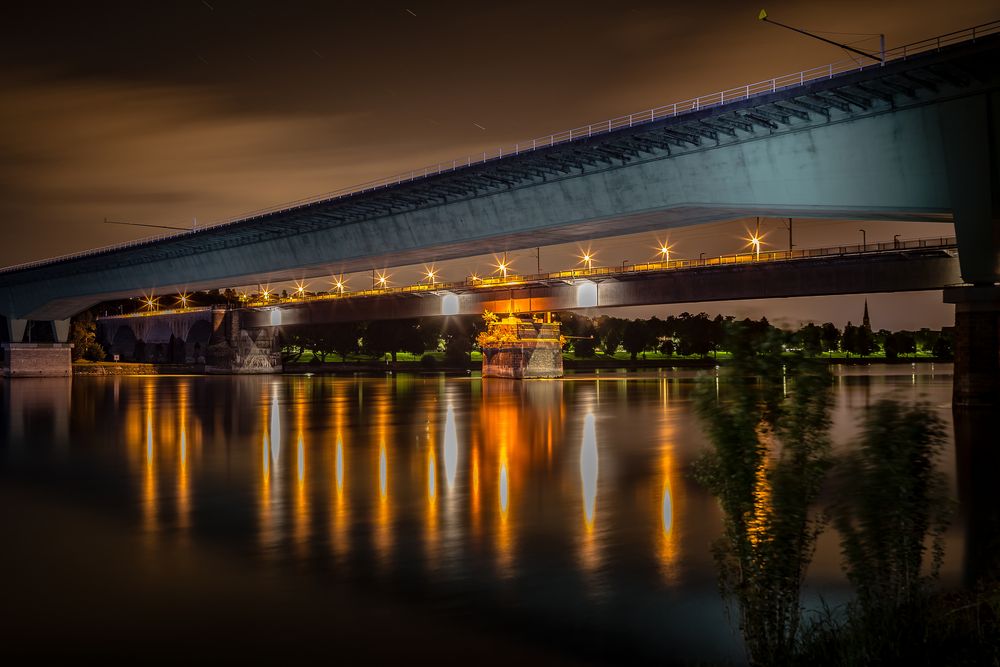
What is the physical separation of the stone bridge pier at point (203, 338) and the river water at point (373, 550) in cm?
10381

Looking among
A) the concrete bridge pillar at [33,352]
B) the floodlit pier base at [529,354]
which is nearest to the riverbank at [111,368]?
the concrete bridge pillar at [33,352]

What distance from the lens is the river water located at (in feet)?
36.9

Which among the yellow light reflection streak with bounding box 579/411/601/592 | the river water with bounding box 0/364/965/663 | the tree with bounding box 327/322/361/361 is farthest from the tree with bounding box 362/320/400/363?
the river water with bounding box 0/364/965/663

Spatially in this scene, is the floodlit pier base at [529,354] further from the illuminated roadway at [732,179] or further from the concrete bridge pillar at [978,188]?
the concrete bridge pillar at [978,188]

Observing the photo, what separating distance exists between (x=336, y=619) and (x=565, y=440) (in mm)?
24960

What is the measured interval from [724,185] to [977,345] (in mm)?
14480

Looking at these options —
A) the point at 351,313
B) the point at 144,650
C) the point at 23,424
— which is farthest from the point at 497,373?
the point at 144,650

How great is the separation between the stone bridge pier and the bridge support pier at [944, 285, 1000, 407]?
360 feet

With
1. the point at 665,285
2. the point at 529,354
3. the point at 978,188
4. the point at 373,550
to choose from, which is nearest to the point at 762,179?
the point at 978,188

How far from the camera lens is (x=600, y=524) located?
1830 cm

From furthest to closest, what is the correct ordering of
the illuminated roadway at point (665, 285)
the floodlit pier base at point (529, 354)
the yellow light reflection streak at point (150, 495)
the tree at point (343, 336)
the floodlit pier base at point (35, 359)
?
the tree at point (343, 336) → the floodlit pier base at point (35, 359) → the floodlit pier base at point (529, 354) → the illuminated roadway at point (665, 285) → the yellow light reflection streak at point (150, 495)

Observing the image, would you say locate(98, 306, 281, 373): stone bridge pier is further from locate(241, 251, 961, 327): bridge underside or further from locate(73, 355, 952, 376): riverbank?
locate(241, 251, 961, 327): bridge underside

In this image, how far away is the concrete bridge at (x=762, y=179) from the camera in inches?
1517

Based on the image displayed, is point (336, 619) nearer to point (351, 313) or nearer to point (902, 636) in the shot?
point (902, 636)
